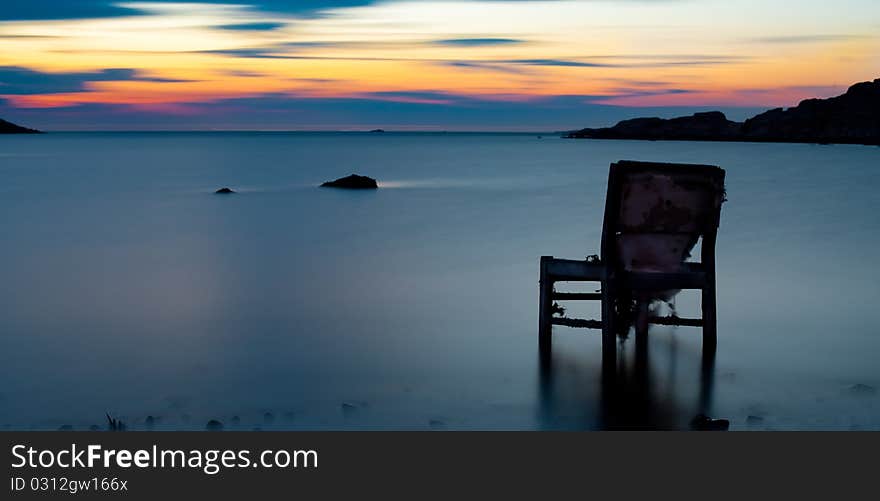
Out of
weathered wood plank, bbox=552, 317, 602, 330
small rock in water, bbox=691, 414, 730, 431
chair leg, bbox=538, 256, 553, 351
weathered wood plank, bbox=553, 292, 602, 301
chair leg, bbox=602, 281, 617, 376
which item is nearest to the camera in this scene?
small rock in water, bbox=691, 414, 730, 431

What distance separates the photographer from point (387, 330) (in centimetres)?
1126

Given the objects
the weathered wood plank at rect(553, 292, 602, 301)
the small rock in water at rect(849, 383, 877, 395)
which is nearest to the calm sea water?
the small rock in water at rect(849, 383, 877, 395)

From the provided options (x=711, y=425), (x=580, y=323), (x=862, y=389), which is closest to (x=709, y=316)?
(x=580, y=323)

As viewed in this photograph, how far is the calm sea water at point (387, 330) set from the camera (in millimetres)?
7945

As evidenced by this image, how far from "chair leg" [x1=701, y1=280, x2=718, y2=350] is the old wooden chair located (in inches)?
1.5

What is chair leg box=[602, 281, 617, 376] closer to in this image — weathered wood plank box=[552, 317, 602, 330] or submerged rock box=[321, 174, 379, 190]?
weathered wood plank box=[552, 317, 602, 330]

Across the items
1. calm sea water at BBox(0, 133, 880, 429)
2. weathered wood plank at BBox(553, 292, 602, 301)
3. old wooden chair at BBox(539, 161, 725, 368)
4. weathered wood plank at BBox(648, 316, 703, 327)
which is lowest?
calm sea water at BBox(0, 133, 880, 429)

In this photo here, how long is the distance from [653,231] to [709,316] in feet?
3.68

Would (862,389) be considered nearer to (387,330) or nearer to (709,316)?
(709,316)

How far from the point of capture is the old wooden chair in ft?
27.2

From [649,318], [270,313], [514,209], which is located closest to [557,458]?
[649,318]

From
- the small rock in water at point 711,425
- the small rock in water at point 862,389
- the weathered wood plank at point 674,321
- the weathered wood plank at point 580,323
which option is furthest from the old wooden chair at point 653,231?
the small rock in water at point 862,389

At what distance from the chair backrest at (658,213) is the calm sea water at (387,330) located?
3.62 feet

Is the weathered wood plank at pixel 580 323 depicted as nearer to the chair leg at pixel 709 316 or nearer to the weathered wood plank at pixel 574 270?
the weathered wood plank at pixel 574 270
